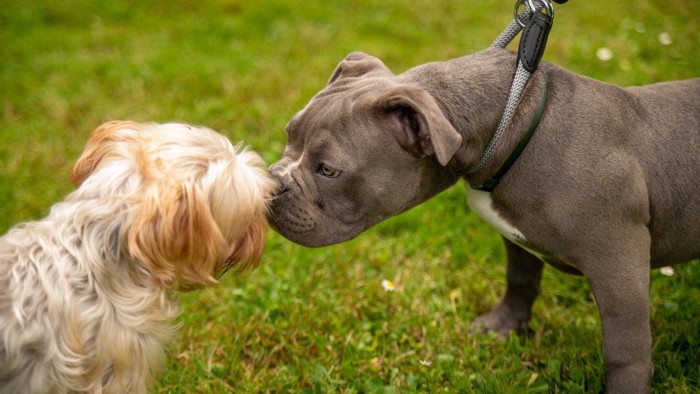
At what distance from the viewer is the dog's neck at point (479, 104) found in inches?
124

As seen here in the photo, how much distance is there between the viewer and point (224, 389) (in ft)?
12.1

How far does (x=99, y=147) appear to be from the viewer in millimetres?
3064

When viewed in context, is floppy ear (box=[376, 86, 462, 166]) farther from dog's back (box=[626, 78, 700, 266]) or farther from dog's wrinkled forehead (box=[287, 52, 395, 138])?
dog's back (box=[626, 78, 700, 266])

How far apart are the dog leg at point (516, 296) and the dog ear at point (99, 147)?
87.2 inches

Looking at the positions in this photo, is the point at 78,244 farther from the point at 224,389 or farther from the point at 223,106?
the point at 223,106

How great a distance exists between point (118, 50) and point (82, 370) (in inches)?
231

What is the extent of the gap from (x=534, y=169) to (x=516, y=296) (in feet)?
4.14

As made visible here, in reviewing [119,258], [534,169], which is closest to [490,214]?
[534,169]

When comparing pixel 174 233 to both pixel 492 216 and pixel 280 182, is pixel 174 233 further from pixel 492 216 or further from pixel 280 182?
pixel 492 216

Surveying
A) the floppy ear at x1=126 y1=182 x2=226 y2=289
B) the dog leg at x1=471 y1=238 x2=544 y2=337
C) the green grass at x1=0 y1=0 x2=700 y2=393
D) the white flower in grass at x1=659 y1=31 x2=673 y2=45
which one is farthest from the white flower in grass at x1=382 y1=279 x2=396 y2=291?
the white flower in grass at x1=659 y1=31 x2=673 y2=45

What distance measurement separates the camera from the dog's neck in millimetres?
3145

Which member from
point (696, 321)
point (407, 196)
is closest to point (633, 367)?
point (696, 321)

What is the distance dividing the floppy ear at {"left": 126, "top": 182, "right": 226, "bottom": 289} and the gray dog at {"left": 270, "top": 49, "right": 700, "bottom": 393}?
59cm

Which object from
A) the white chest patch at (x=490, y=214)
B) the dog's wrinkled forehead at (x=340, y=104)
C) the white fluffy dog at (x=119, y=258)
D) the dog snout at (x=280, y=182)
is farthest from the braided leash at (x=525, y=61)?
the white fluffy dog at (x=119, y=258)
